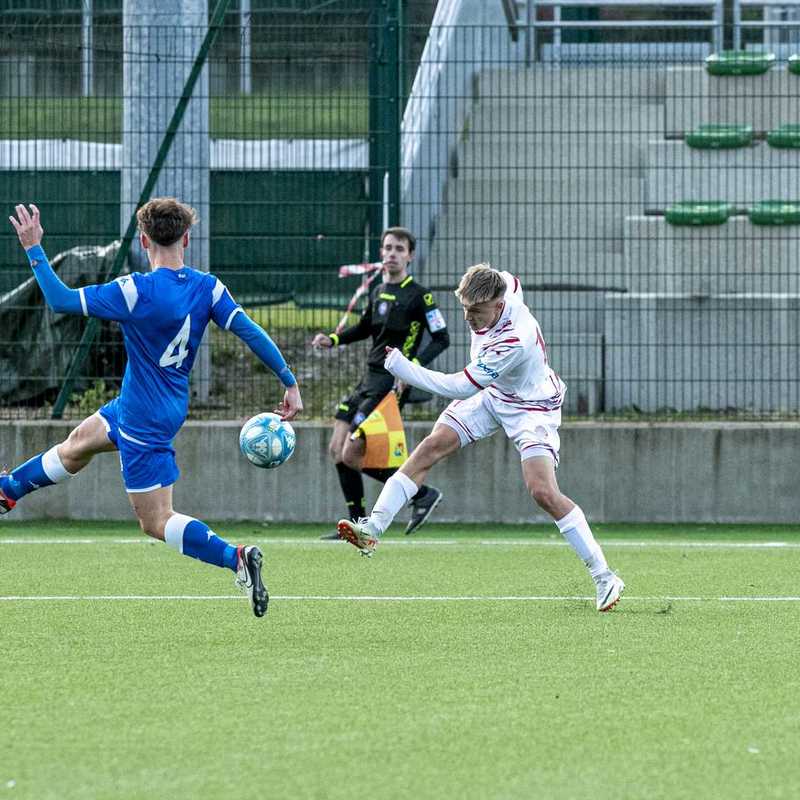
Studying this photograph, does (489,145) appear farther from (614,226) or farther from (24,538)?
(24,538)

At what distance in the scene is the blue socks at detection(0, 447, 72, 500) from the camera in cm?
818

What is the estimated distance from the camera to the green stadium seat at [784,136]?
1548cm

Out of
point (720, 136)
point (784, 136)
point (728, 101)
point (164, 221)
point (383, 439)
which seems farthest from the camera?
point (784, 136)

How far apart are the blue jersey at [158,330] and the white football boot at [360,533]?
141cm

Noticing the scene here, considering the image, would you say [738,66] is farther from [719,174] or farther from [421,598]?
[421,598]

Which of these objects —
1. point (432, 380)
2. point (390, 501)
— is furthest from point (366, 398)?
point (432, 380)

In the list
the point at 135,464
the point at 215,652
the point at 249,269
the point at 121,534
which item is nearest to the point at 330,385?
the point at 249,269

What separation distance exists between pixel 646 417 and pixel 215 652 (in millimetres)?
7184

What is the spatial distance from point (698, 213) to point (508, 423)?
6.77 metres

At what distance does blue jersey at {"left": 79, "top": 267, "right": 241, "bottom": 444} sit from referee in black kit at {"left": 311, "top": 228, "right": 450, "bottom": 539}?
14.0 feet

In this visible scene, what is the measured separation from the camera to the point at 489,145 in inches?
554

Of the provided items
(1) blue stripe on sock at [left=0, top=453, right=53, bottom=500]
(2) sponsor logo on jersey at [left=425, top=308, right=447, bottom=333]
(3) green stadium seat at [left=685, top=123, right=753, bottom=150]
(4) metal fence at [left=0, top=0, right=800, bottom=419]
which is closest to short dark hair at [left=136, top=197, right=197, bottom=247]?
(1) blue stripe on sock at [left=0, top=453, right=53, bottom=500]

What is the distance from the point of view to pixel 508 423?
8.50 m

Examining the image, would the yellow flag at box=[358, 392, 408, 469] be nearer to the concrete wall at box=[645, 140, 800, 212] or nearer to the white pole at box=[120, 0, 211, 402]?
the white pole at box=[120, 0, 211, 402]
